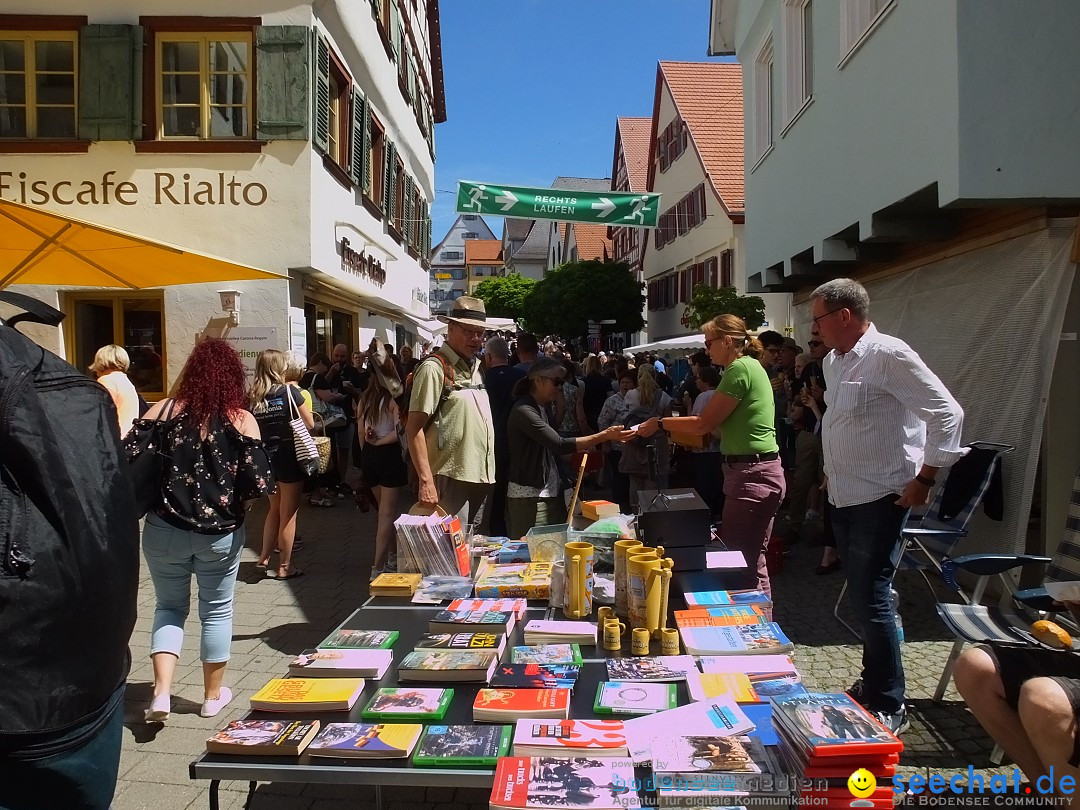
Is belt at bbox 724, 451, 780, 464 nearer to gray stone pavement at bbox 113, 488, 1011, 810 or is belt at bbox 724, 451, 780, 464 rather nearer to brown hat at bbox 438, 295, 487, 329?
gray stone pavement at bbox 113, 488, 1011, 810

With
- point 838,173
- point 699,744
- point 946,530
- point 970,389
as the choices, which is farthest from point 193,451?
point 838,173

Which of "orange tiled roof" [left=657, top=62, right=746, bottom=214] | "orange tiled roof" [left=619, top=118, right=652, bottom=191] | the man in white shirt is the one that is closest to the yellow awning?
the man in white shirt

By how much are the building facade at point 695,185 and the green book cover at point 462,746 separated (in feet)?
54.8

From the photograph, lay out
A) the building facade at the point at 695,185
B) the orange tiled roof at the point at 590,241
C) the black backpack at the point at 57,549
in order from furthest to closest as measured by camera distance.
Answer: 1. the orange tiled roof at the point at 590,241
2. the building facade at the point at 695,185
3. the black backpack at the point at 57,549

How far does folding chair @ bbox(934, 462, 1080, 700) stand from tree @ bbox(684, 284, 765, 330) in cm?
951

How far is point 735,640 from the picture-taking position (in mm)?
2865

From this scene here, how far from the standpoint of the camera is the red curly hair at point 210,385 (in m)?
3.67

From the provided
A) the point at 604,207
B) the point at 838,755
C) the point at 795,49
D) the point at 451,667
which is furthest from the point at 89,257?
the point at 795,49

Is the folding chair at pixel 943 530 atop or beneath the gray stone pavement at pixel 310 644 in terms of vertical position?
atop

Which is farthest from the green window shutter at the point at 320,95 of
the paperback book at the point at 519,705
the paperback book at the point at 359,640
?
the paperback book at the point at 519,705

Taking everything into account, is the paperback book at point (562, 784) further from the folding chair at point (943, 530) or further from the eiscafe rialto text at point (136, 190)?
the eiscafe rialto text at point (136, 190)

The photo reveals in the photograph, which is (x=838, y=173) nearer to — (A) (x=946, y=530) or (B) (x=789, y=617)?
(A) (x=946, y=530)

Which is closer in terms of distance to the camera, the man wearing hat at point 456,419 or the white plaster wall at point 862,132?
the man wearing hat at point 456,419

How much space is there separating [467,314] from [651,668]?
2.68 m
